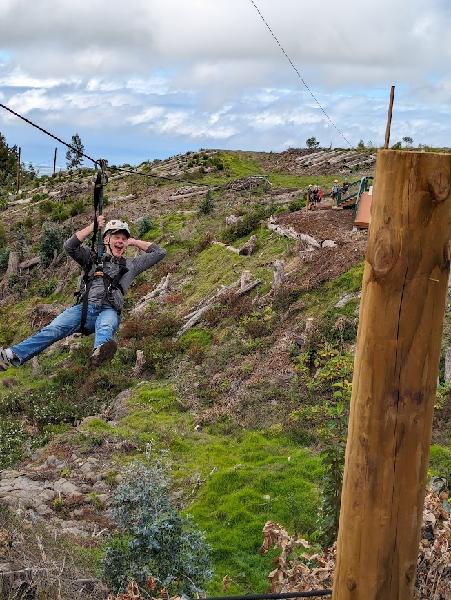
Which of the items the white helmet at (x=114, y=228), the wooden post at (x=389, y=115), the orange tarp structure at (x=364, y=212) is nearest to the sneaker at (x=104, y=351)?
the white helmet at (x=114, y=228)

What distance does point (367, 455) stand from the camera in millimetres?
2750

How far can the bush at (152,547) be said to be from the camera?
7.42 metres

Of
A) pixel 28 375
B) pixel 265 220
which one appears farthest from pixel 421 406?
pixel 265 220

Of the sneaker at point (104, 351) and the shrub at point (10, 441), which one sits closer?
the sneaker at point (104, 351)

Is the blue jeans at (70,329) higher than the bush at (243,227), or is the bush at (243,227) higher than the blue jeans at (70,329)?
the bush at (243,227)

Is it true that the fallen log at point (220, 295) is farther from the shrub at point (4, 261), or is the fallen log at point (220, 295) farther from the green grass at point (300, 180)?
the green grass at point (300, 180)

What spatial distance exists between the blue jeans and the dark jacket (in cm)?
11

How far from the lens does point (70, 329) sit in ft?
26.3

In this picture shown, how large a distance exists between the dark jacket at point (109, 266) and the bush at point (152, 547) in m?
2.08

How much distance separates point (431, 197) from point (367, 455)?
3.35 feet

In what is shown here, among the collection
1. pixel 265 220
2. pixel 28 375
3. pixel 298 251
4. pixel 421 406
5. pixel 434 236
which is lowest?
pixel 28 375

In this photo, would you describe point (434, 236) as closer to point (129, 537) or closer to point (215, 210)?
point (129, 537)

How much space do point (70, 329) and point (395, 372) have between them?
585 cm

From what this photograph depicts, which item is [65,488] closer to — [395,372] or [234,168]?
[395,372]
